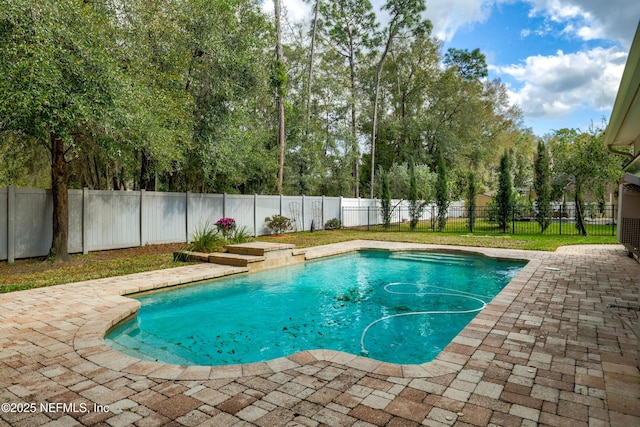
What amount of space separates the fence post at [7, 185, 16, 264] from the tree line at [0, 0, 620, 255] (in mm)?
766

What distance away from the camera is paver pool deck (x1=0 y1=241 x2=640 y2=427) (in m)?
2.01

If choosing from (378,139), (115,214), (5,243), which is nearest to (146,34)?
(115,214)

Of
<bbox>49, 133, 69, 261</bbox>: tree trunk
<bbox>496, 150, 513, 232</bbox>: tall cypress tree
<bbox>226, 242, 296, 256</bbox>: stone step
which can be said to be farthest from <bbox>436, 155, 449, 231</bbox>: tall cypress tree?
<bbox>49, 133, 69, 261</bbox>: tree trunk

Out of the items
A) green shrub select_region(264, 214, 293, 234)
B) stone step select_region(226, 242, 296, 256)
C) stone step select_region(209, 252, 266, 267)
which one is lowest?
stone step select_region(209, 252, 266, 267)

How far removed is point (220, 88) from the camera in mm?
9914

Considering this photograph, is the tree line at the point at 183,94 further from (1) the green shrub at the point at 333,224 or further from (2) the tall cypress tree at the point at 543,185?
(2) the tall cypress tree at the point at 543,185

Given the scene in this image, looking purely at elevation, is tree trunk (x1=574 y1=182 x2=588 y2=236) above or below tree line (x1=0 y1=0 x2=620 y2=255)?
below

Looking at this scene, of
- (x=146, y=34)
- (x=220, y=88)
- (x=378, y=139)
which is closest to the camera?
(x=146, y=34)

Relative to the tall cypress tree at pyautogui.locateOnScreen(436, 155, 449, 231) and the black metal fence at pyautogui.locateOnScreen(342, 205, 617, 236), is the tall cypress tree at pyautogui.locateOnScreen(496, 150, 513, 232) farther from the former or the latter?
the tall cypress tree at pyautogui.locateOnScreen(436, 155, 449, 231)

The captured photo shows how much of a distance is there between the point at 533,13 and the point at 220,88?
10.4 meters

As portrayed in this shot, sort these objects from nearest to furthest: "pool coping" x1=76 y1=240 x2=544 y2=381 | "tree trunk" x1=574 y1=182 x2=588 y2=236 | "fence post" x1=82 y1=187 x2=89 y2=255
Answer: "pool coping" x1=76 y1=240 x2=544 y2=381, "fence post" x1=82 y1=187 x2=89 y2=255, "tree trunk" x1=574 y1=182 x2=588 y2=236

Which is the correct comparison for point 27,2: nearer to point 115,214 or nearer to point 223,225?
point 115,214

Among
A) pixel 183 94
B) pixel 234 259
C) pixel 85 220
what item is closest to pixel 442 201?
pixel 234 259

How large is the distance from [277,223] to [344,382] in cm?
1093
